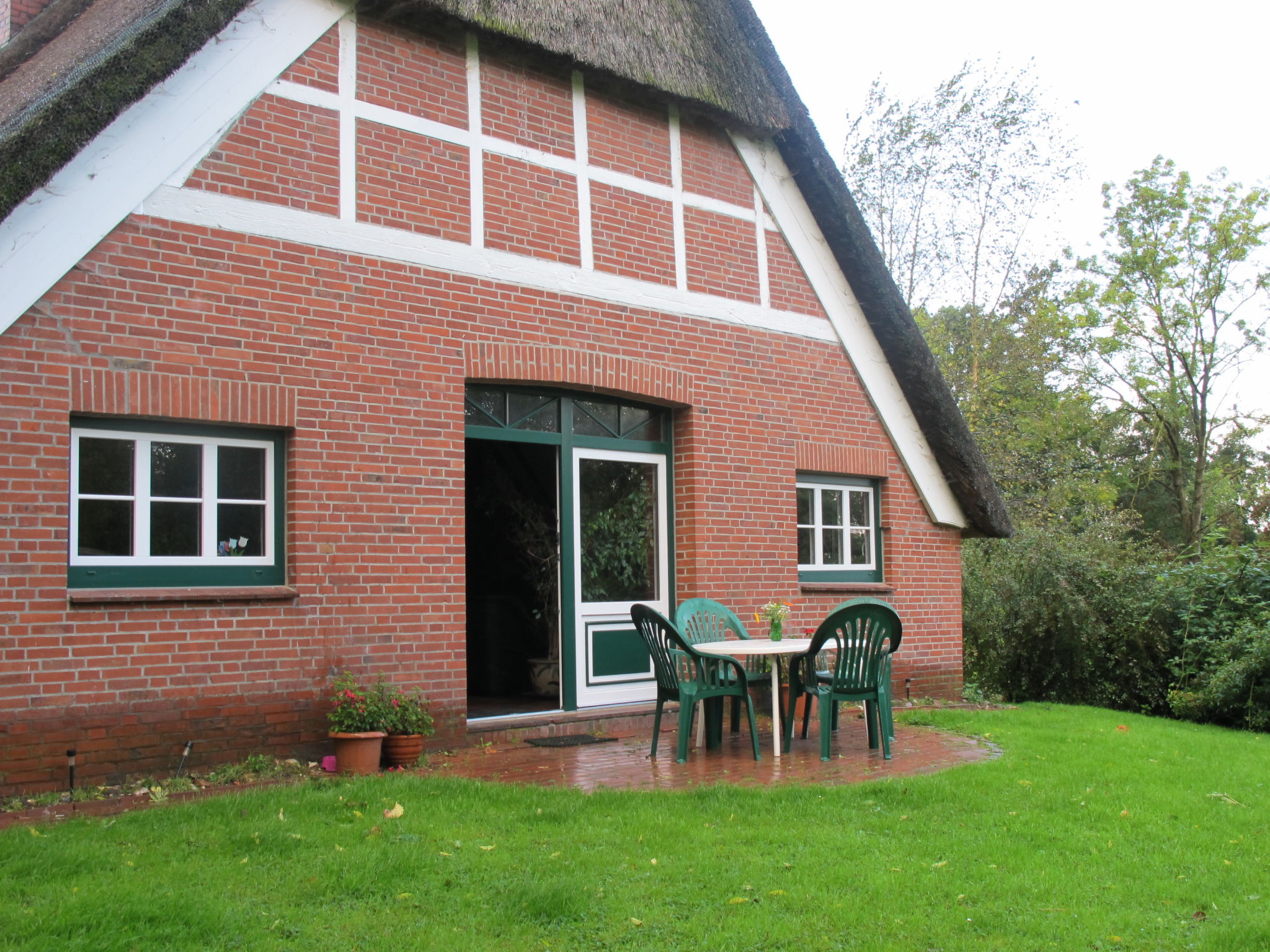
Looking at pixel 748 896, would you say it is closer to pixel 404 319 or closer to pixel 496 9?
pixel 404 319

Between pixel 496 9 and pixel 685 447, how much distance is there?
3593mm

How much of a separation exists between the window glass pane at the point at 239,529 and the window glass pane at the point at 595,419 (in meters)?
2.63

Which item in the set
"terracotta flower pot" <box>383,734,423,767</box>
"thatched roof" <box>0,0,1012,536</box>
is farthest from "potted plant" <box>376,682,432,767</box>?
"thatched roof" <box>0,0,1012,536</box>

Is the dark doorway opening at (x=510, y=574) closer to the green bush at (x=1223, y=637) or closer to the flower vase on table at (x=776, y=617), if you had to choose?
the flower vase on table at (x=776, y=617)

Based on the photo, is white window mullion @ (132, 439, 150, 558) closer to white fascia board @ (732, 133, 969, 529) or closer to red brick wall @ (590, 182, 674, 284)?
red brick wall @ (590, 182, 674, 284)

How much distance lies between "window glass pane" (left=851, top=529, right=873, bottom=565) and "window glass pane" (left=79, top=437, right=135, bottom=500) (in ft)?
21.5

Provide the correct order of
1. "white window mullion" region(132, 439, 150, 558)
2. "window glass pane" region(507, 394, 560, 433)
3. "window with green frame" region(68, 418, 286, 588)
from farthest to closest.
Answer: "window glass pane" region(507, 394, 560, 433)
"white window mullion" region(132, 439, 150, 558)
"window with green frame" region(68, 418, 286, 588)

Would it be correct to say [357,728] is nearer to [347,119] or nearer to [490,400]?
[490,400]

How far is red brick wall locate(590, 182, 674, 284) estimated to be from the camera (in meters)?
8.60

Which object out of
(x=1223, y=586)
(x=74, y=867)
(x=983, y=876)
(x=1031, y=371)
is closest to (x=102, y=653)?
(x=74, y=867)

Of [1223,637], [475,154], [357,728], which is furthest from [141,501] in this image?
[1223,637]

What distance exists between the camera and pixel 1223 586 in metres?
11.8

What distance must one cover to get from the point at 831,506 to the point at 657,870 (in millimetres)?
6434

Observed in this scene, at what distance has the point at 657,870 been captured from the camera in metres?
4.33
